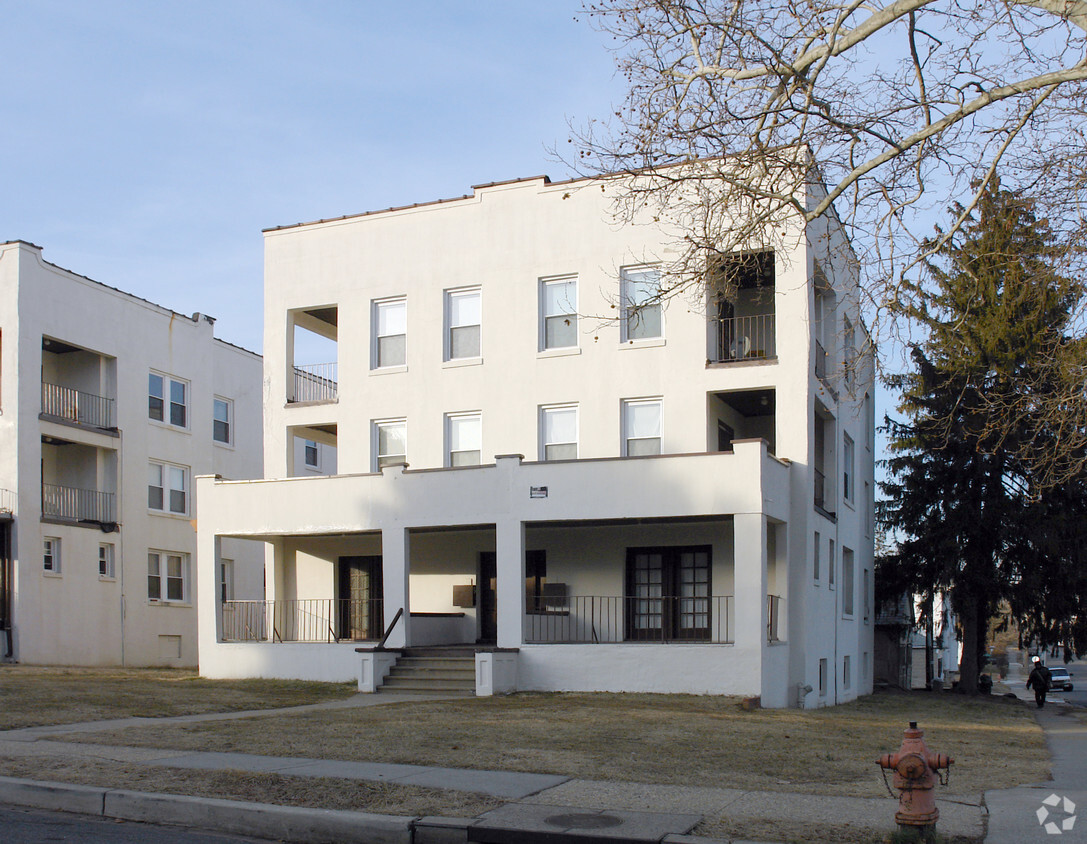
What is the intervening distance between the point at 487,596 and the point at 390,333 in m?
6.38

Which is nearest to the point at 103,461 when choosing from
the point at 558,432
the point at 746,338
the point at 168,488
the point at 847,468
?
the point at 168,488

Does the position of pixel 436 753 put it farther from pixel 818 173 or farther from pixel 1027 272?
pixel 1027 272

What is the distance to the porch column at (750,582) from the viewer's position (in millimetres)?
20219

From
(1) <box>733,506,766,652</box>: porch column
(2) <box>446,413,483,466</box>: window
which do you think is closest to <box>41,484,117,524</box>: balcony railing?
(2) <box>446,413,483,466</box>: window

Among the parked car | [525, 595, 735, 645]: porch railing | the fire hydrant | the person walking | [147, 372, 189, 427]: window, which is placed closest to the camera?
the fire hydrant

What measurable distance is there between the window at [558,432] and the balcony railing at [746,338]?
3.38 meters

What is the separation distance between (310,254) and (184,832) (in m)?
19.8

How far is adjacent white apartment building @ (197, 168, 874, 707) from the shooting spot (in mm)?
21438

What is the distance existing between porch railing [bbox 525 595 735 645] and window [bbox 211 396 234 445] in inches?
731

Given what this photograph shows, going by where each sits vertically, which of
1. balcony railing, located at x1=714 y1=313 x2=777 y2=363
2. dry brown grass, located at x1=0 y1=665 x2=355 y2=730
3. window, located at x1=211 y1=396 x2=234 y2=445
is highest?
balcony railing, located at x1=714 y1=313 x2=777 y2=363

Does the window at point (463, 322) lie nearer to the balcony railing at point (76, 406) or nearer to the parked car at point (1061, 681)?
the balcony railing at point (76, 406)

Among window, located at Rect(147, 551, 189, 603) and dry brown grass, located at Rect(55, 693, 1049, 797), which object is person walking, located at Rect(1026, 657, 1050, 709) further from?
window, located at Rect(147, 551, 189, 603)

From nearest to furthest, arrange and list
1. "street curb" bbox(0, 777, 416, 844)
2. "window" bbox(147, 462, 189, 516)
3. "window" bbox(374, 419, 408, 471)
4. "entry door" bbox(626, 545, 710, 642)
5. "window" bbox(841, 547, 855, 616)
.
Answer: "street curb" bbox(0, 777, 416, 844), "entry door" bbox(626, 545, 710, 642), "window" bbox(374, 419, 408, 471), "window" bbox(841, 547, 855, 616), "window" bbox(147, 462, 189, 516)

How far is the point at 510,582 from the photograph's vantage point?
22.0m
